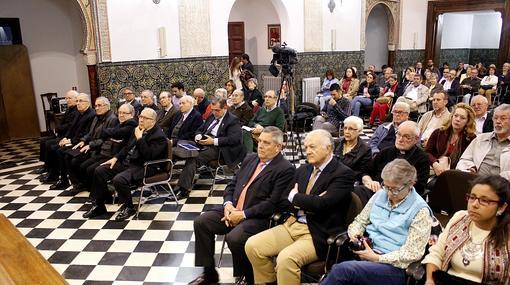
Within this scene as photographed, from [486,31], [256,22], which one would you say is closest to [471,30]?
[486,31]

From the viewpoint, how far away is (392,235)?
2.72 meters

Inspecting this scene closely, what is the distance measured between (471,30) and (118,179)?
684 inches

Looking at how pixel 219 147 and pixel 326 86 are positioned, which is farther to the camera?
pixel 326 86

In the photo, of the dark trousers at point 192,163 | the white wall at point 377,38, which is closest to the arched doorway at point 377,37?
the white wall at point 377,38

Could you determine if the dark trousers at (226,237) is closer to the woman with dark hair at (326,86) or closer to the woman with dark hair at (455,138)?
the woman with dark hair at (455,138)

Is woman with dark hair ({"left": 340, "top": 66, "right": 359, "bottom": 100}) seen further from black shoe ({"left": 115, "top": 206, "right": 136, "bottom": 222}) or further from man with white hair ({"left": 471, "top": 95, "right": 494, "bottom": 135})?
black shoe ({"left": 115, "top": 206, "right": 136, "bottom": 222})

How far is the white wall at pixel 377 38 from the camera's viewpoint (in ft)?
49.0

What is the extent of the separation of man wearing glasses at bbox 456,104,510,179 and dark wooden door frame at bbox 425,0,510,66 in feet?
38.9

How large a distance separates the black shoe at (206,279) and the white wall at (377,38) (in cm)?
1298

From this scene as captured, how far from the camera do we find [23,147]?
28.0 ft

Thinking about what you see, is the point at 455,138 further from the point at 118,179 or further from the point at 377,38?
the point at 377,38

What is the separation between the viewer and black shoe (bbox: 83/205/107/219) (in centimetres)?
500

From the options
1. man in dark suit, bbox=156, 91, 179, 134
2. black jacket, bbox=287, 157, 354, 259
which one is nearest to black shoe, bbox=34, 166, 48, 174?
man in dark suit, bbox=156, 91, 179, 134

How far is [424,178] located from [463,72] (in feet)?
35.5
